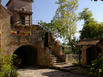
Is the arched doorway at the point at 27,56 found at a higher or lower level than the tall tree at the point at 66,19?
lower

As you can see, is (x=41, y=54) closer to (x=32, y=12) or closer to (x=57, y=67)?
(x=57, y=67)

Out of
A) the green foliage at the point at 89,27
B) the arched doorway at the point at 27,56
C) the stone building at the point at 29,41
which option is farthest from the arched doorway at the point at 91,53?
the green foliage at the point at 89,27

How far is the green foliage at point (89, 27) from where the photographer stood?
821 inches

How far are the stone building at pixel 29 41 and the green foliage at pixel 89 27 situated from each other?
23.9 ft

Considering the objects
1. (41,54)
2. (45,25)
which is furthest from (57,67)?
(45,25)

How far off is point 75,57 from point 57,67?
4.69m

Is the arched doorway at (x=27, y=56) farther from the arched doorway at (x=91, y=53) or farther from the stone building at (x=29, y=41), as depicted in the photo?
the arched doorway at (x=91, y=53)

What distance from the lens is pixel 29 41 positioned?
1488cm

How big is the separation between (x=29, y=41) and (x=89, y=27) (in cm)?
1121

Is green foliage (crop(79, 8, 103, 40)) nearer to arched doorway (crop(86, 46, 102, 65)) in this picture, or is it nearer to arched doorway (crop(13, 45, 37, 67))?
arched doorway (crop(86, 46, 102, 65))

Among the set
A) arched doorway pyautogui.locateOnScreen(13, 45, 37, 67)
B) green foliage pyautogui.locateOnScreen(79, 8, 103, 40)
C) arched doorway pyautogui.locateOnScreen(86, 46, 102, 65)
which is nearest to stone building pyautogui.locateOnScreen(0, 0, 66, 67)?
arched doorway pyautogui.locateOnScreen(13, 45, 37, 67)

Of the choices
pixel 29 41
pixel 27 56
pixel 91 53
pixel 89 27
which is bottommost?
pixel 27 56

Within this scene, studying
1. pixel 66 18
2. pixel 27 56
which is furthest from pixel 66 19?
pixel 27 56

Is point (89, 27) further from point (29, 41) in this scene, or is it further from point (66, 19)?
point (29, 41)
